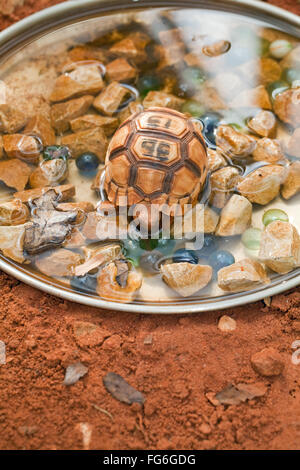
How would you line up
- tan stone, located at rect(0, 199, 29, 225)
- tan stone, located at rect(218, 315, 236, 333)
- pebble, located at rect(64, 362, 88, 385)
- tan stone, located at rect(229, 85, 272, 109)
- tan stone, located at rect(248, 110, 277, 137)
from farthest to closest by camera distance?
tan stone, located at rect(229, 85, 272, 109), tan stone, located at rect(248, 110, 277, 137), tan stone, located at rect(0, 199, 29, 225), tan stone, located at rect(218, 315, 236, 333), pebble, located at rect(64, 362, 88, 385)

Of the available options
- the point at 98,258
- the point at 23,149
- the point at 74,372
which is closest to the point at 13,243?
the point at 98,258

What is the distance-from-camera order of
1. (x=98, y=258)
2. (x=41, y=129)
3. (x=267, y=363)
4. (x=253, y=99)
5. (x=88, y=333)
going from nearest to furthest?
(x=267, y=363) < (x=88, y=333) < (x=98, y=258) < (x=41, y=129) < (x=253, y=99)

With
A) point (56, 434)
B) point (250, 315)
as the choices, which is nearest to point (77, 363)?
point (56, 434)

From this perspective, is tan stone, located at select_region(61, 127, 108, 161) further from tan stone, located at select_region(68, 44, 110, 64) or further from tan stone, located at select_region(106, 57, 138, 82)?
tan stone, located at select_region(68, 44, 110, 64)

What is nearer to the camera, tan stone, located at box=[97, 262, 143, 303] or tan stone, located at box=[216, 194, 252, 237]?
tan stone, located at box=[97, 262, 143, 303]

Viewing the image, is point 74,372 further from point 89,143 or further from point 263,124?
point 263,124

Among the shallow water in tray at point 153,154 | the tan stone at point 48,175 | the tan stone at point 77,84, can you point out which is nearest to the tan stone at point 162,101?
the shallow water in tray at point 153,154

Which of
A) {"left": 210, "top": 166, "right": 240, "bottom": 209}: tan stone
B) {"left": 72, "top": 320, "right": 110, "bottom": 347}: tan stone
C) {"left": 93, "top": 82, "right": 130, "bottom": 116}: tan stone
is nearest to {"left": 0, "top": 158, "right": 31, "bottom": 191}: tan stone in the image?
{"left": 93, "top": 82, "right": 130, "bottom": 116}: tan stone
